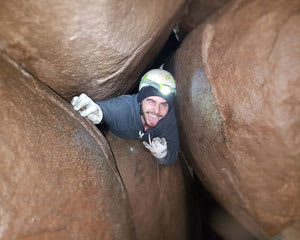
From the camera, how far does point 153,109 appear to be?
2.44m

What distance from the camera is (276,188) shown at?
185 centimetres

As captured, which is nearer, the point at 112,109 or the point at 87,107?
the point at 87,107

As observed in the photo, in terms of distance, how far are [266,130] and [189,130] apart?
0.87m

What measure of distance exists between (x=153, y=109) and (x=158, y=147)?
0.40m

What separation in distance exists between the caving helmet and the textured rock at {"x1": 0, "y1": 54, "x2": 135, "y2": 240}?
82 cm

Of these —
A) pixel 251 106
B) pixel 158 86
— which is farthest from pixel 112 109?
pixel 251 106

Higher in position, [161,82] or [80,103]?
[80,103]

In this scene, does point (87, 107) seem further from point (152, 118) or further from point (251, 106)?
point (251, 106)

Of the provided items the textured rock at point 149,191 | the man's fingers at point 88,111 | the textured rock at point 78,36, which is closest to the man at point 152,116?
the textured rock at point 149,191

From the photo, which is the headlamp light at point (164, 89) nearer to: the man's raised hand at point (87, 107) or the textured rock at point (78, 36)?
the textured rock at point (78, 36)

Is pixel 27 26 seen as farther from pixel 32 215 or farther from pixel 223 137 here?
pixel 223 137

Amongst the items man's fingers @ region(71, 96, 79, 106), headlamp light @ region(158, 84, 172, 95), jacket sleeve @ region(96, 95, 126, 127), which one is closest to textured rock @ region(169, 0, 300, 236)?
headlamp light @ region(158, 84, 172, 95)

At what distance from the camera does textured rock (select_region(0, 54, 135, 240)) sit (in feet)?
3.73

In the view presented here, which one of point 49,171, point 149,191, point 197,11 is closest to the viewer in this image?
point 49,171
